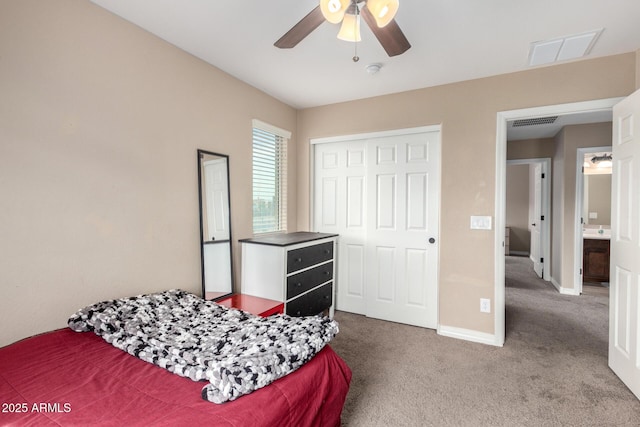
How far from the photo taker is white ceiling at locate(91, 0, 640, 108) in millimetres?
1820

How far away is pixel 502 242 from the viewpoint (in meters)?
2.81

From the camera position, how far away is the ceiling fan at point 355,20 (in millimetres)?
1344

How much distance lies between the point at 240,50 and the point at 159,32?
Result: 1.83ft

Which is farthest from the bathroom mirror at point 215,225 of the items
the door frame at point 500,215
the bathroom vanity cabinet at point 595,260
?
the bathroom vanity cabinet at point 595,260

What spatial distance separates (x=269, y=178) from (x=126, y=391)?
253 cm

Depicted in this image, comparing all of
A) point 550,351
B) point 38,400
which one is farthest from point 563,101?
point 38,400

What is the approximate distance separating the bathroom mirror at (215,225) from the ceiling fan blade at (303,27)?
120 cm

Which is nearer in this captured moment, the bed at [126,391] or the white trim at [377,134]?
the bed at [126,391]

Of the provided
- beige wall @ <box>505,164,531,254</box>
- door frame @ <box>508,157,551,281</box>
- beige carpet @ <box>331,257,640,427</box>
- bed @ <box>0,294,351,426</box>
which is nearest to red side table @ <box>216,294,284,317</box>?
beige carpet @ <box>331,257,640,427</box>

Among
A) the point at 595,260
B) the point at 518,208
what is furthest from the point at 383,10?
the point at 518,208

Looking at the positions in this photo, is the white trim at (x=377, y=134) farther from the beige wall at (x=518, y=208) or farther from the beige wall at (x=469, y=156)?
the beige wall at (x=518, y=208)

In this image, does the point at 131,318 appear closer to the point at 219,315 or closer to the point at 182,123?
the point at 219,315

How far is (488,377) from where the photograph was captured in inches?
88.5

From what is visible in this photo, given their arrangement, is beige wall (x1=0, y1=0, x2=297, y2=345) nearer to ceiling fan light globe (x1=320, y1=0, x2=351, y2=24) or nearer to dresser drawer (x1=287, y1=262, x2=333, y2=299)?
dresser drawer (x1=287, y1=262, x2=333, y2=299)
